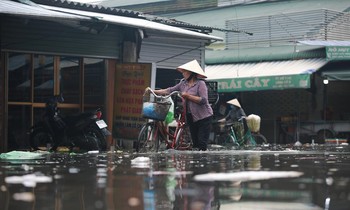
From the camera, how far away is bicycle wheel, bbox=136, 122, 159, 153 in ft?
39.5

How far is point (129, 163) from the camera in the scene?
8.90 metres

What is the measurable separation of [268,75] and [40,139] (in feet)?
37.8

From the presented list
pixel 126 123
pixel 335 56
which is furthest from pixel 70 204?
pixel 335 56

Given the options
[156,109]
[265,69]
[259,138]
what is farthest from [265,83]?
[156,109]

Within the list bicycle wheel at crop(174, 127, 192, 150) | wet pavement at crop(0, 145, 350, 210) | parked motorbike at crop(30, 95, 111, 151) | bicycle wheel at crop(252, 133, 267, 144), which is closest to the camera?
wet pavement at crop(0, 145, 350, 210)

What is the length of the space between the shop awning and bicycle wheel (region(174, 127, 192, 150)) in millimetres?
10397

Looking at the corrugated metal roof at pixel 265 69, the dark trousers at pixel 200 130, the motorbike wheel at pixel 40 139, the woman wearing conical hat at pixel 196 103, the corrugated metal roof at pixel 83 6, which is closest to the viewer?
the woman wearing conical hat at pixel 196 103

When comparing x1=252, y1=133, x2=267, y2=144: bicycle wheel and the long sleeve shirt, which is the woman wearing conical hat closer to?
the long sleeve shirt

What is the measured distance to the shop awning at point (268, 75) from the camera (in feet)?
73.9

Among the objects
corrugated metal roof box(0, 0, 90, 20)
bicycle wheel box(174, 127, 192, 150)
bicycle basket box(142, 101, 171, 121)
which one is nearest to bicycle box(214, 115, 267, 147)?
bicycle wheel box(174, 127, 192, 150)

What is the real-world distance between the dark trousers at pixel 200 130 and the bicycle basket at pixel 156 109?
1.79 ft

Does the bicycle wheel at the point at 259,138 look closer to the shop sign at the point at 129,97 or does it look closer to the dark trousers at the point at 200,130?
the shop sign at the point at 129,97

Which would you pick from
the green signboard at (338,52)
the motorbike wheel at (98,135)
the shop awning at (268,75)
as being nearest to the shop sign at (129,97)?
the motorbike wheel at (98,135)

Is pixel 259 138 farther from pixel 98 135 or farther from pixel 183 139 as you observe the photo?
pixel 183 139
